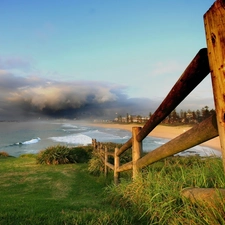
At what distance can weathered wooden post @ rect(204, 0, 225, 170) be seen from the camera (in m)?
1.25

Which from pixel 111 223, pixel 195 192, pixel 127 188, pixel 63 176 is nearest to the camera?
pixel 195 192

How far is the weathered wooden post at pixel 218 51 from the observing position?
125 centimetres

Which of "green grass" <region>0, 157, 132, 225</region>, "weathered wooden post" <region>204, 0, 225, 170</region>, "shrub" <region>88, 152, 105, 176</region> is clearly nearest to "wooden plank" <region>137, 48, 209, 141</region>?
"weathered wooden post" <region>204, 0, 225, 170</region>

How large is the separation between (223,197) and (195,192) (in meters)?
0.40

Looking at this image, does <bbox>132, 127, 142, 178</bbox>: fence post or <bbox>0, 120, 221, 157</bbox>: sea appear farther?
<bbox>0, 120, 221, 157</bbox>: sea

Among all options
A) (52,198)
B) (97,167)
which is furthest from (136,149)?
(97,167)

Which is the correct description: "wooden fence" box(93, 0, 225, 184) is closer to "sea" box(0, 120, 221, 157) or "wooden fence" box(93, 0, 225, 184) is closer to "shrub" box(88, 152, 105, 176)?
"sea" box(0, 120, 221, 157)

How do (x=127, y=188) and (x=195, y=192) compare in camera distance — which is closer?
(x=195, y=192)

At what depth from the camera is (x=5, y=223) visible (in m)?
2.70

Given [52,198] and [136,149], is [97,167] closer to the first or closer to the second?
[52,198]

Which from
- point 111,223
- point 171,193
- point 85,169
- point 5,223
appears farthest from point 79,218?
point 85,169

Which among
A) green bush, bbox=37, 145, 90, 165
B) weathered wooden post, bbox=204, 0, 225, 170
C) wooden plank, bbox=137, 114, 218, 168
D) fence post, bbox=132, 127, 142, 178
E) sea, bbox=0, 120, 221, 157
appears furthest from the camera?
sea, bbox=0, 120, 221, 157

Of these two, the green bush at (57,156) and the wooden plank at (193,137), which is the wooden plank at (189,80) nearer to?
the wooden plank at (193,137)

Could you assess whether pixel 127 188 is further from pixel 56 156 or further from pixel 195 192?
pixel 56 156
